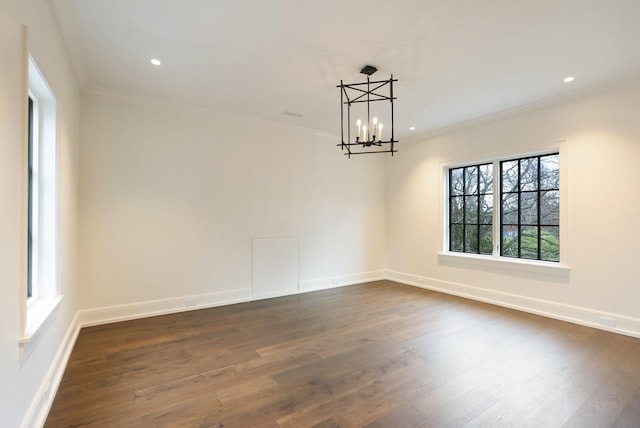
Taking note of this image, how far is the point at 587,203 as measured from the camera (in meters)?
3.62

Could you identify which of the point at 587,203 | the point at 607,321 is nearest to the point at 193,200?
the point at 587,203

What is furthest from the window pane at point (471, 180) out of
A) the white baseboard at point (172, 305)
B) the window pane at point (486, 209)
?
the white baseboard at point (172, 305)

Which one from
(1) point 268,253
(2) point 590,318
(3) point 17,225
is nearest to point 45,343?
(3) point 17,225

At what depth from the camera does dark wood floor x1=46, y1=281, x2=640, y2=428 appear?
1.97m

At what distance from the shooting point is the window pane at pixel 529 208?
4.23 m

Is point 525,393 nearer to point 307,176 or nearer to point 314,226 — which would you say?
point 314,226

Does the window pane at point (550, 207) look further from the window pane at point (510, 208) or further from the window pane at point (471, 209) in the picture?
the window pane at point (471, 209)

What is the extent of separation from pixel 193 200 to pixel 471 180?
448 cm

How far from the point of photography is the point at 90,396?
2166 mm

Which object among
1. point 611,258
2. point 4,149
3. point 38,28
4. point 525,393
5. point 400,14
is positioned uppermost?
point 400,14

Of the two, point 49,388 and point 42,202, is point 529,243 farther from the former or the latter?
point 42,202

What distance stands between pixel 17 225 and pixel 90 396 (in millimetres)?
1411

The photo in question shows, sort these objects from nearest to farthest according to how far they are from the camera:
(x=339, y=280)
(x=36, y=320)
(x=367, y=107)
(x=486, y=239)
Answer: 1. (x=36, y=320)
2. (x=367, y=107)
3. (x=486, y=239)
4. (x=339, y=280)

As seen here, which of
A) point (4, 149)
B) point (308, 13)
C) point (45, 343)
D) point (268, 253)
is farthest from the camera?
point (268, 253)
